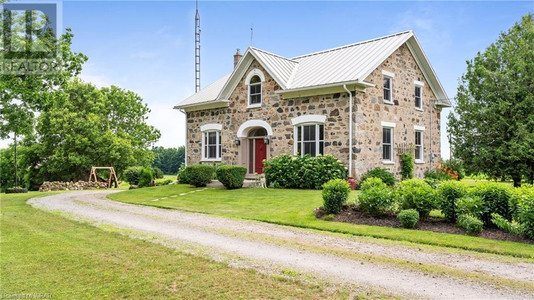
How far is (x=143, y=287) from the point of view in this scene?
16.5 feet

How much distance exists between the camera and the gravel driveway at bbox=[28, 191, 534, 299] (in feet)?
16.6

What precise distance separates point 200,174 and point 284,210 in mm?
7824

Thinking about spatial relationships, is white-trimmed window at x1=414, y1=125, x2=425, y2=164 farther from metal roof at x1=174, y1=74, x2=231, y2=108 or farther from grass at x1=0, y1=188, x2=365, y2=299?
grass at x1=0, y1=188, x2=365, y2=299

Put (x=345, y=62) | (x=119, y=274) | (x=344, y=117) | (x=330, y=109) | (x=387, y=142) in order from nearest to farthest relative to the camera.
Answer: (x=119, y=274) < (x=344, y=117) < (x=330, y=109) < (x=387, y=142) < (x=345, y=62)

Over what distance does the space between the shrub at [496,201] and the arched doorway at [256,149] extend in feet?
40.9

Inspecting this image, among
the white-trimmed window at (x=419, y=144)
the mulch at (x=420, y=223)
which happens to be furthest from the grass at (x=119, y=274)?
the white-trimmed window at (x=419, y=144)

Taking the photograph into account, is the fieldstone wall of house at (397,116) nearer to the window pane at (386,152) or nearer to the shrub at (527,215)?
the window pane at (386,152)

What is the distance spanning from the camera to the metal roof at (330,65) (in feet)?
56.6

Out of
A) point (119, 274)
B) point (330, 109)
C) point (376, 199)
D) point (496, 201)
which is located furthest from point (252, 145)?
point (119, 274)

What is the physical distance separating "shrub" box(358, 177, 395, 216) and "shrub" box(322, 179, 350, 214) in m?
0.51

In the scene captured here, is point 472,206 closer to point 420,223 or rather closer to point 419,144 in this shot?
point 420,223

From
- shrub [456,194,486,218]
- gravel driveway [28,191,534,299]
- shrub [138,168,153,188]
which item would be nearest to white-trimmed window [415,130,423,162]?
shrub [456,194,486,218]

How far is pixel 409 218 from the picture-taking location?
865 cm

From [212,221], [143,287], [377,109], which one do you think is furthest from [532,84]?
[143,287]
